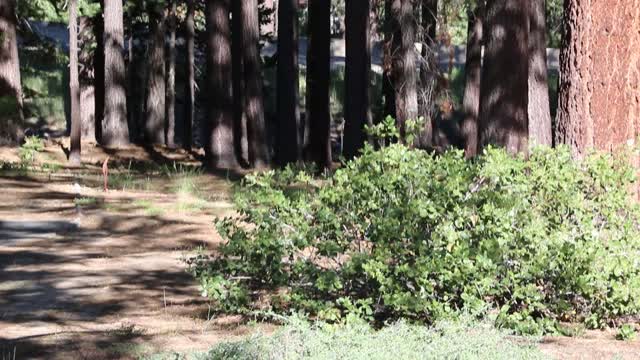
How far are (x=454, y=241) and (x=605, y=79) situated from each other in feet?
8.98

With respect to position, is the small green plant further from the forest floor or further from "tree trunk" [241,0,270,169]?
"tree trunk" [241,0,270,169]

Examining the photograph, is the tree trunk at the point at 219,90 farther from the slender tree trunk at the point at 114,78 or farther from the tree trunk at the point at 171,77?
the tree trunk at the point at 171,77

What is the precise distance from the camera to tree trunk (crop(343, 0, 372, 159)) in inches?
1046

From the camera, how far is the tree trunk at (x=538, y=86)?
66.3ft

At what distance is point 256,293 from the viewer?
10.1 metres

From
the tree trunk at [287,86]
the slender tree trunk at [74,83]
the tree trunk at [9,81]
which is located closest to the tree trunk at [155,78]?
the tree trunk at [9,81]

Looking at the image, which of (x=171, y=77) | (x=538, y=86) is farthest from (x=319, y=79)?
(x=171, y=77)

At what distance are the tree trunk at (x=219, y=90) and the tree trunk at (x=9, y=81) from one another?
15.6 feet

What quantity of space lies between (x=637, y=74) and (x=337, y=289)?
11.3ft

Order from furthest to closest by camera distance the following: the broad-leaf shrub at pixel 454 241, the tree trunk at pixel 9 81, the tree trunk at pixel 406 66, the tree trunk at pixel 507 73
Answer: the tree trunk at pixel 9 81, the tree trunk at pixel 406 66, the tree trunk at pixel 507 73, the broad-leaf shrub at pixel 454 241

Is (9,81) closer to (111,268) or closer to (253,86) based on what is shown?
(253,86)

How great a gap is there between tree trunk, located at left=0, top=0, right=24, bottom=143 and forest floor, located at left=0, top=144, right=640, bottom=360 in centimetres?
301

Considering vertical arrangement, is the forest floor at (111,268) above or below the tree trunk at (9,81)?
below

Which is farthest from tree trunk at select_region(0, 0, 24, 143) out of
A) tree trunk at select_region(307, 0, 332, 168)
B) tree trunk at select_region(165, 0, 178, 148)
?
tree trunk at select_region(165, 0, 178, 148)
